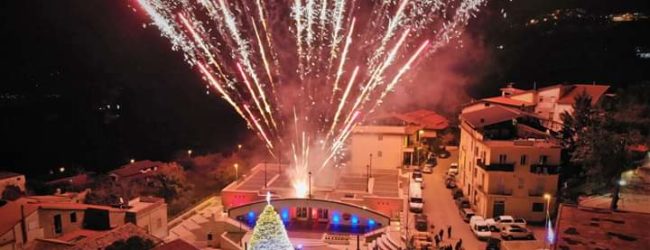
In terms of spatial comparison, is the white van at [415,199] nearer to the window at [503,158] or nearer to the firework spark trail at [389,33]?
the window at [503,158]

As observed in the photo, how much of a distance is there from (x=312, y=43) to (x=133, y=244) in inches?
664

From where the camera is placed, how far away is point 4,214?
79.5ft

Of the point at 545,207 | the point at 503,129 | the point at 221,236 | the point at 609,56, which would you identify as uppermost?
the point at 609,56

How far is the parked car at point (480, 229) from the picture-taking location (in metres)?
22.6

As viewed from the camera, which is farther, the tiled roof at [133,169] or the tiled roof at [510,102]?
the tiled roof at [133,169]

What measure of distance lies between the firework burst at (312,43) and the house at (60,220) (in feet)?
29.6

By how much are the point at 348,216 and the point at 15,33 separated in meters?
50.2

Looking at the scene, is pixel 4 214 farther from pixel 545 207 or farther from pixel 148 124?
pixel 148 124

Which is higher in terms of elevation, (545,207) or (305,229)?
(545,207)

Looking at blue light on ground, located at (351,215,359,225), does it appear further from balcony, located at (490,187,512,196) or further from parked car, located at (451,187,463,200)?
balcony, located at (490,187,512,196)

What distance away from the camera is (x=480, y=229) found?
22875 mm

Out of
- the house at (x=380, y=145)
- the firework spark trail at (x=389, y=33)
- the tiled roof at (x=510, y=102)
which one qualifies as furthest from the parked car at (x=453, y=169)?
the firework spark trail at (x=389, y=33)

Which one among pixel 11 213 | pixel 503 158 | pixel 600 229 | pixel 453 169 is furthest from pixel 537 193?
pixel 11 213

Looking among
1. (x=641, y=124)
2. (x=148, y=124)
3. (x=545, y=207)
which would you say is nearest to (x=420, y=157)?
(x=545, y=207)
